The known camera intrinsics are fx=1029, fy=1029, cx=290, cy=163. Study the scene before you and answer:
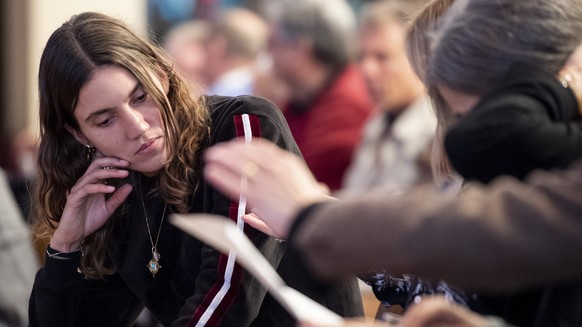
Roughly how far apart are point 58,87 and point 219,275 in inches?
22.7

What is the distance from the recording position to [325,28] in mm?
5039

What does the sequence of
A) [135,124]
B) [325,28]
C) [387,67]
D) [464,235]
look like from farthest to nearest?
[325,28] < [387,67] < [135,124] < [464,235]

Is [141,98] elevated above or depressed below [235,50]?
above

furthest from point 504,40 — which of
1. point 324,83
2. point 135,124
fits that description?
point 324,83

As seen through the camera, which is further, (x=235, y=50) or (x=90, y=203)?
(x=235, y=50)

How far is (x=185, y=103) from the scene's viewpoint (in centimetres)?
232

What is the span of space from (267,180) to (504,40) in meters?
0.53

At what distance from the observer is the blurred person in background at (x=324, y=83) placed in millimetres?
→ 4934

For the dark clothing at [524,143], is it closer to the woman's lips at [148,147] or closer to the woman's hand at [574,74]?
the woman's hand at [574,74]

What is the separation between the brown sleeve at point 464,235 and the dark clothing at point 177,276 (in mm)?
754

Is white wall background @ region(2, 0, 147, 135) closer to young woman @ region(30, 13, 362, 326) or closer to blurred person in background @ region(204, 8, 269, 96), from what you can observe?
blurred person in background @ region(204, 8, 269, 96)

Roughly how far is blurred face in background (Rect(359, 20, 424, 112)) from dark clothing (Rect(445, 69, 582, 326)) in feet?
9.91

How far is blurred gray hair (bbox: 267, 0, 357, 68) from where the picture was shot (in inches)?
197

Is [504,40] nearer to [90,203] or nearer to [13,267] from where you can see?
[90,203]
